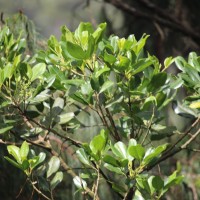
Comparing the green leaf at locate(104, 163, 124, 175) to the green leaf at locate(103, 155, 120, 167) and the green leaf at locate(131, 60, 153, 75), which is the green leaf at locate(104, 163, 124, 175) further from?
the green leaf at locate(131, 60, 153, 75)

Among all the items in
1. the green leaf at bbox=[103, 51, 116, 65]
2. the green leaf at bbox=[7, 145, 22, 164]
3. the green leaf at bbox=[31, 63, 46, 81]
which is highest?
the green leaf at bbox=[103, 51, 116, 65]

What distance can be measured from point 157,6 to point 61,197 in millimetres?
1569

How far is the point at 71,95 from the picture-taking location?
3.53ft

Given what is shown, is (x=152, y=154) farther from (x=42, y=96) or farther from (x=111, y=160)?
(x=42, y=96)

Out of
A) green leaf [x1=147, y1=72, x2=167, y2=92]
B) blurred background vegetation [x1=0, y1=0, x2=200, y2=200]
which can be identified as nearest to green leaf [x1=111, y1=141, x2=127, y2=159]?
green leaf [x1=147, y1=72, x2=167, y2=92]

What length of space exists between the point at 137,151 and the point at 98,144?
0.26ft

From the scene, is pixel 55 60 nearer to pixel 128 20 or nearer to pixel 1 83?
pixel 1 83

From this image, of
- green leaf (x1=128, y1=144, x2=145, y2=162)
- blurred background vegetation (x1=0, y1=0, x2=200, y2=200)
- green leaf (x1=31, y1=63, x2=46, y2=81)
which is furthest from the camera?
blurred background vegetation (x1=0, y1=0, x2=200, y2=200)

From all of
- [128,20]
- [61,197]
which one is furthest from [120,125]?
[128,20]

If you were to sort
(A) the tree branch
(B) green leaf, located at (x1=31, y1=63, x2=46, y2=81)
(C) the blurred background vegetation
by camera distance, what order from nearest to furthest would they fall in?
(B) green leaf, located at (x1=31, y1=63, x2=46, y2=81), (C) the blurred background vegetation, (A) the tree branch

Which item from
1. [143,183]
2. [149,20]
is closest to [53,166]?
[143,183]

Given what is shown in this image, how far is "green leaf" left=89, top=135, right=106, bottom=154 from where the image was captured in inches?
40.4

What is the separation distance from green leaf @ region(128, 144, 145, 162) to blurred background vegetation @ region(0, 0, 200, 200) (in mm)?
1094

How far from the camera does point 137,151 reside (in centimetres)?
101
